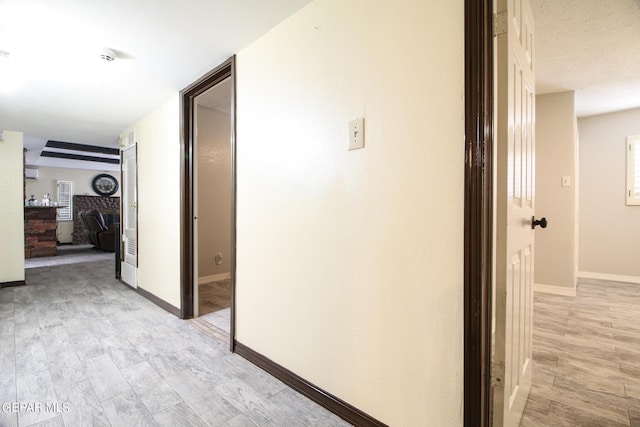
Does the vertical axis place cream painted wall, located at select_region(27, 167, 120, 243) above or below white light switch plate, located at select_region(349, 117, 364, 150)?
above

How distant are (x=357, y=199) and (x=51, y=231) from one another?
25.3 ft

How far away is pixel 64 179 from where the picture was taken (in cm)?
839

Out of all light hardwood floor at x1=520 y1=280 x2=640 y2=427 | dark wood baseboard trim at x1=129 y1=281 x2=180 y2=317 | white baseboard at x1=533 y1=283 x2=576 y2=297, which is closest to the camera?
light hardwood floor at x1=520 y1=280 x2=640 y2=427

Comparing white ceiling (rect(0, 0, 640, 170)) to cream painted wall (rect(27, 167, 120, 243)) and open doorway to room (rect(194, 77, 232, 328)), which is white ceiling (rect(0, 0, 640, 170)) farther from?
cream painted wall (rect(27, 167, 120, 243))

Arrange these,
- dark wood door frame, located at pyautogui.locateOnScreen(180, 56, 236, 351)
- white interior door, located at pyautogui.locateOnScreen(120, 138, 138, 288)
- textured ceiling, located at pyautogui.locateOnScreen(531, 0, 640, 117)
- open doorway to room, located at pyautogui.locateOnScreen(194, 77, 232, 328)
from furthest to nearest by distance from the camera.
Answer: open doorway to room, located at pyautogui.locateOnScreen(194, 77, 232, 328) < white interior door, located at pyautogui.locateOnScreen(120, 138, 138, 288) < dark wood door frame, located at pyautogui.locateOnScreen(180, 56, 236, 351) < textured ceiling, located at pyautogui.locateOnScreen(531, 0, 640, 117)

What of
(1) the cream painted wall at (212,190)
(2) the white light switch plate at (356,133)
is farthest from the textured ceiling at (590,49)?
(1) the cream painted wall at (212,190)

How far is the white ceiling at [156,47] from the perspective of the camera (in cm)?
163

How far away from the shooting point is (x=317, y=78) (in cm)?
155

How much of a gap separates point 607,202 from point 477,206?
4618 millimetres

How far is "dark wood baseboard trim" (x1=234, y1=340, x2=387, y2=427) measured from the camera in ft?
4.42

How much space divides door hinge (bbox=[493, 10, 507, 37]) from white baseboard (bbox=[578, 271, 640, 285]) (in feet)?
15.5

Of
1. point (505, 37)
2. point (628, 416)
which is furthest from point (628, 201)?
point (505, 37)

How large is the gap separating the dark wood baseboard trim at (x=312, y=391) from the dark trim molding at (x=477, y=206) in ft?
1.59

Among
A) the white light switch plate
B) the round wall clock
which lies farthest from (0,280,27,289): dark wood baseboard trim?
the round wall clock
